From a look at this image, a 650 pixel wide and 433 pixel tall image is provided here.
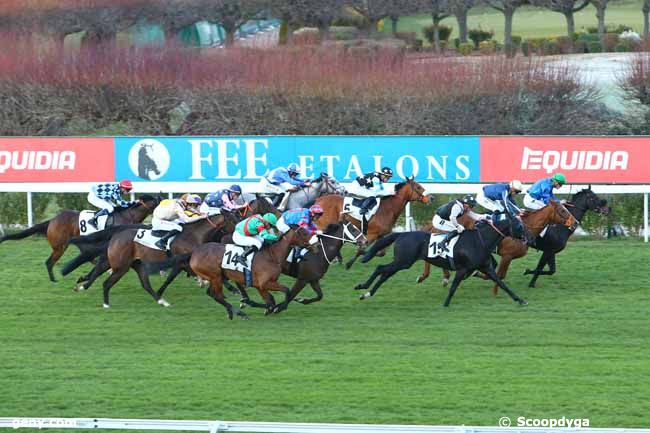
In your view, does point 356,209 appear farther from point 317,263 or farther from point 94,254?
point 94,254

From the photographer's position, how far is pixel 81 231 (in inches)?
563

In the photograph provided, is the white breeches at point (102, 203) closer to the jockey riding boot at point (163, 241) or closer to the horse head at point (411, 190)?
the jockey riding boot at point (163, 241)

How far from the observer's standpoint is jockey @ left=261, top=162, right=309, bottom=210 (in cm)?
1547

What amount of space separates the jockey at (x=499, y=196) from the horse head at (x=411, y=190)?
1.26 m

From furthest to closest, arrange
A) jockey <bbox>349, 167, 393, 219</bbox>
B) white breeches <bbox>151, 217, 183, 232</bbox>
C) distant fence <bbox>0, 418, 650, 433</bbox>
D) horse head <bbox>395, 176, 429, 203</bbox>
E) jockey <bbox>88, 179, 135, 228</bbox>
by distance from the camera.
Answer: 1. jockey <bbox>349, 167, 393, 219</bbox>
2. horse head <bbox>395, 176, 429, 203</bbox>
3. jockey <bbox>88, 179, 135, 228</bbox>
4. white breeches <bbox>151, 217, 183, 232</bbox>
5. distant fence <bbox>0, 418, 650, 433</bbox>

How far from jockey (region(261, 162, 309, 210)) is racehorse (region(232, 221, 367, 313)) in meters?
2.72

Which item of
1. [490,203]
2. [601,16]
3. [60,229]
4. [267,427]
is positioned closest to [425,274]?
[490,203]

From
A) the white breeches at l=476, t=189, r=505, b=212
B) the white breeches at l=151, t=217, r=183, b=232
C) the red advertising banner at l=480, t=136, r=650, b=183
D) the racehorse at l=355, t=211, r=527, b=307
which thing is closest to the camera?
the racehorse at l=355, t=211, r=527, b=307

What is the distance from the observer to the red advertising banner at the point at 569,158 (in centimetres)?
1612

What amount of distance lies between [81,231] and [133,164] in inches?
119

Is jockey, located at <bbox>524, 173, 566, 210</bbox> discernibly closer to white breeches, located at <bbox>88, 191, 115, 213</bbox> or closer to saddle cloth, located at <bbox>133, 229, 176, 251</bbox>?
saddle cloth, located at <bbox>133, 229, 176, 251</bbox>

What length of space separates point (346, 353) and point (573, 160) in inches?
257

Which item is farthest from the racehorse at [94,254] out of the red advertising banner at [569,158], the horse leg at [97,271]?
the red advertising banner at [569,158]

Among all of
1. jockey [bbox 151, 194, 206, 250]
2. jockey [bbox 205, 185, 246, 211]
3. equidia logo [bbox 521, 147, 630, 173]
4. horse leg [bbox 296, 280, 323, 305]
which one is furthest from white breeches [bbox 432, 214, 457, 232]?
equidia logo [bbox 521, 147, 630, 173]
